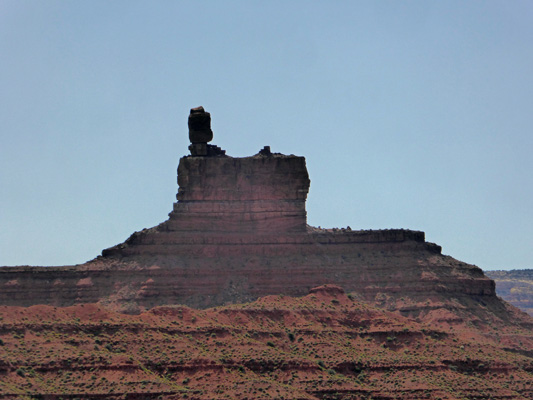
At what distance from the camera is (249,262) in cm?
10469

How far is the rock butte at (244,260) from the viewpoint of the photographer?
10212cm

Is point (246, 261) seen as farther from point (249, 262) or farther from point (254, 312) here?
point (254, 312)

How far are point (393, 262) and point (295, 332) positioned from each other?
13.4m

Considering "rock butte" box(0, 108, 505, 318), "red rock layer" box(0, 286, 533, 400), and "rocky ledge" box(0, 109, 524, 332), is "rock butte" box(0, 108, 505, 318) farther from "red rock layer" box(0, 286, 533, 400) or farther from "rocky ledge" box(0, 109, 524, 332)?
"red rock layer" box(0, 286, 533, 400)

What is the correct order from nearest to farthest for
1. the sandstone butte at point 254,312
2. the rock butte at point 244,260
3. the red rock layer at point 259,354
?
the red rock layer at point 259,354, the sandstone butte at point 254,312, the rock butte at point 244,260

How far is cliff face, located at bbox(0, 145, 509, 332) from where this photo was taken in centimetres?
10212

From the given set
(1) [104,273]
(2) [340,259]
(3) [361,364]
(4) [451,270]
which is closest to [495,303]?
(4) [451,270]

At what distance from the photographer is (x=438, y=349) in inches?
3871

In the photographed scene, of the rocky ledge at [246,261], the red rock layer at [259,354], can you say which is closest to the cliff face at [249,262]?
the rocky ledge at [246,261]

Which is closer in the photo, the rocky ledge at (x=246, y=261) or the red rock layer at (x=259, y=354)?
the red rock layer at (x=259, y=354)

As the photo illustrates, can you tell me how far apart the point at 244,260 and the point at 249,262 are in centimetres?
45

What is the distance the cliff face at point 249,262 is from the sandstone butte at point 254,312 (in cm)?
10

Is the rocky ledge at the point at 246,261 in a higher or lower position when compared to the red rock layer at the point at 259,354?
higher

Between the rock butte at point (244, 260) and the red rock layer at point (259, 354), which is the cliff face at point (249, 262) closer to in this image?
the rock butte at point (244, 260)
